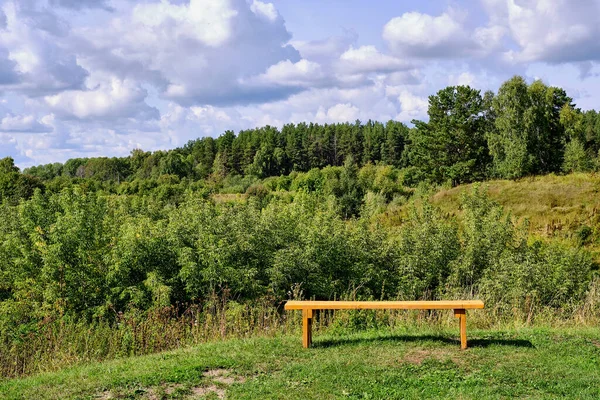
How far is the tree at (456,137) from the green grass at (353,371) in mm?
37788

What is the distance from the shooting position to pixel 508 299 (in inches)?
426

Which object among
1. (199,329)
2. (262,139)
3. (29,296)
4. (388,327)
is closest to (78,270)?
(29,296)

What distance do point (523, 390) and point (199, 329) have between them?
4873mm

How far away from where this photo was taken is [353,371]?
604cm

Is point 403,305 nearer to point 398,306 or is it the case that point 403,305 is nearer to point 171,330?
point 398,306

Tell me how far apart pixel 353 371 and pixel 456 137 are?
4156cm

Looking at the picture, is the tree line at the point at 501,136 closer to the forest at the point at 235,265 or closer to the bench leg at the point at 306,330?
the forest at the point at 235,265

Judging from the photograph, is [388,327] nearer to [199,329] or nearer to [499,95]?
[199,329]

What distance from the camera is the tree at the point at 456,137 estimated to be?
1716 inches

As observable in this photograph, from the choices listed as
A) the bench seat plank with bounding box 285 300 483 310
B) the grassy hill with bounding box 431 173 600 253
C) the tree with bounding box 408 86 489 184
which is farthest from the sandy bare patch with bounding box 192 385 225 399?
the tree with bounding box 408 86 489 184

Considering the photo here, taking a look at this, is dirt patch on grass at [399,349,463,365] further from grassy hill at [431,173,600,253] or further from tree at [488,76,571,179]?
tree at [488,76,571,179]

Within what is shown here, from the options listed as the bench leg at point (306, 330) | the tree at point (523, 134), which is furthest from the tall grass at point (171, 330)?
the tree at point (523, 134)

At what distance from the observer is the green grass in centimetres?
548

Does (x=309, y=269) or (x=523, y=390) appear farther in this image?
(x=309, y=269)
